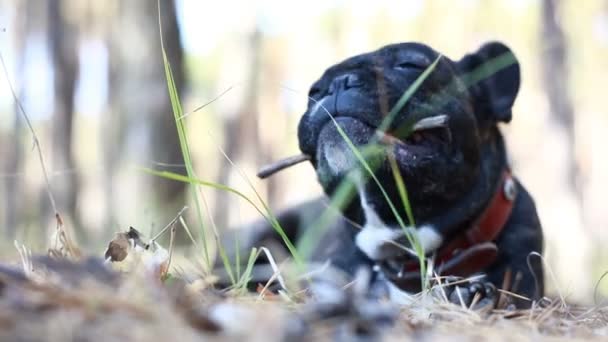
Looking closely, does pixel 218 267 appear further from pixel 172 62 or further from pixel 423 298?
pixel 423 298

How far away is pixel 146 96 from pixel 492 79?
113 inches

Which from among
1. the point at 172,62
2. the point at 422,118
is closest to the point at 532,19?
the point at 172,62

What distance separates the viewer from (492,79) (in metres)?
3.32

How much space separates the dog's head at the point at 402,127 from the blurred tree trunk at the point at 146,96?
8.69 ft

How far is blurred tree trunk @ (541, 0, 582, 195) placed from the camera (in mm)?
11479

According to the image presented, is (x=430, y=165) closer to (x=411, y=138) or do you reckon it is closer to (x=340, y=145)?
(x=411, y=138)

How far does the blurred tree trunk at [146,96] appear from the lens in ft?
17.8

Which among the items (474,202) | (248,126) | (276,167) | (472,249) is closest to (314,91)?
(276,167)

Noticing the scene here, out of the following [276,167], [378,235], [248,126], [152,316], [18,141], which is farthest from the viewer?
[248,126]

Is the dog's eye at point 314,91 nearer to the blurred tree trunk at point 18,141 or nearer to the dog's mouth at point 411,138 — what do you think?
the dog's mouth at point 411,138

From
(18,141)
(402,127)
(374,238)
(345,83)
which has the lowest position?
(18,141)

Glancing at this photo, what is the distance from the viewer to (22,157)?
1659 centimetres

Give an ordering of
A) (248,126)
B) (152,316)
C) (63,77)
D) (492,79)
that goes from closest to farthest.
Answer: (152,316), (492,79), (63,77), (248,126)

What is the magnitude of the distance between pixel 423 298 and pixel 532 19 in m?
15.9
